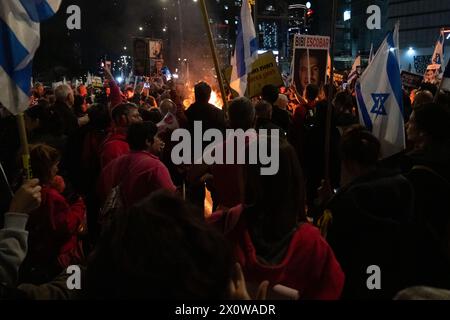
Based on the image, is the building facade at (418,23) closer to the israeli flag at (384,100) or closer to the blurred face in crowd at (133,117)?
the israeli flag at (384,100)

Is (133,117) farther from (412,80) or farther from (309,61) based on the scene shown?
(412,80)

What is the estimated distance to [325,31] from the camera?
284ft

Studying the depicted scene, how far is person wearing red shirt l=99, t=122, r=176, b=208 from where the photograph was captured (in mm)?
4023

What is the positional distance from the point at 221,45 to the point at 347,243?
200 ft

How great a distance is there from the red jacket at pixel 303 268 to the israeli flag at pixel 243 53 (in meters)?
5.19

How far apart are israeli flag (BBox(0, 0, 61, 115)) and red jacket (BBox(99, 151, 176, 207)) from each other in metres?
1.01

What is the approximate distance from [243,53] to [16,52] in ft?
15.5

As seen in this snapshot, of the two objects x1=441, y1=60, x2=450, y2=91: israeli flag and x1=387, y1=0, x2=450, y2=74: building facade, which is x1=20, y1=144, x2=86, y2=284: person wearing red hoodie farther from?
x1=387, y1=0, x2=450, y2=74: building facade

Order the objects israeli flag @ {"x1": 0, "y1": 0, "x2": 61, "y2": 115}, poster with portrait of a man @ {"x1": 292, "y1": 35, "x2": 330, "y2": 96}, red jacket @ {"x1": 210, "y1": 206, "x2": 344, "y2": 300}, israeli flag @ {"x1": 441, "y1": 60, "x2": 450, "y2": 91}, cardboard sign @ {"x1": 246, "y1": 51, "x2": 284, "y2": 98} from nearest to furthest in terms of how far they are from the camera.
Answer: red jacket @ {"x1": 210, "y1": 206, "x2": 344, "y2": 300}
israeli flag @ {"x1": 0, "y1": 0, "x2": 61, "y2": 115}
israeli flag @ {"x1": 441, "y1": 60, "x2": 450, "y2": 91}
cardboard sign @ {"x1": 246, "y1": 51, "x2": 284, "y2": 98}
poster with portrait of a man @ {"x1": 292, "y1": 35, "x2": 330, "y2": 96}

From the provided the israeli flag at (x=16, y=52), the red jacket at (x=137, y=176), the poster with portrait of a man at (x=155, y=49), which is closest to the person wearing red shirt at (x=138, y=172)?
the red jacket at (x=137, y=176)

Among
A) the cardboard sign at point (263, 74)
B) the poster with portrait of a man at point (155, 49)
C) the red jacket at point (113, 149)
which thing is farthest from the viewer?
the poster with portrait of a man at point (155, 49)

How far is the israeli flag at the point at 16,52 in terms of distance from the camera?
11.1 ft

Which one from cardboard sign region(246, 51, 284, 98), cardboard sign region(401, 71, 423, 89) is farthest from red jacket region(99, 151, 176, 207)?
cardboard sign region(401, 71, 423, 89)

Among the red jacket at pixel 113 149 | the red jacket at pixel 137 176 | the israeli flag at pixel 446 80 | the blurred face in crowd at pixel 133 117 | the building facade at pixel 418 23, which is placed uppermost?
the building facade at pixel 418 23
